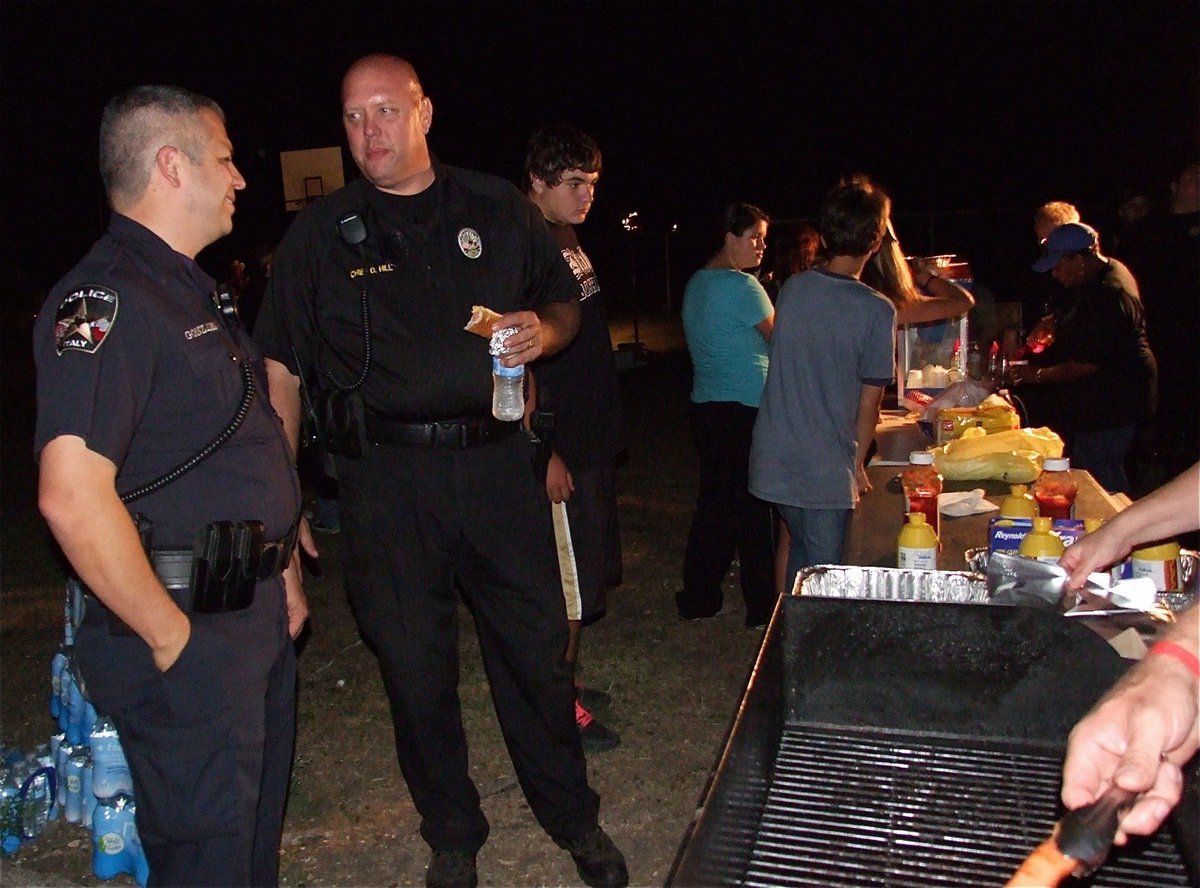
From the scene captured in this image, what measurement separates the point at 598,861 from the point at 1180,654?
2.36 meters

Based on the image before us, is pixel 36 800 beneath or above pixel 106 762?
beneath

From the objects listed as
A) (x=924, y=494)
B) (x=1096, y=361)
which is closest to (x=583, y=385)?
(x=924, y=494)

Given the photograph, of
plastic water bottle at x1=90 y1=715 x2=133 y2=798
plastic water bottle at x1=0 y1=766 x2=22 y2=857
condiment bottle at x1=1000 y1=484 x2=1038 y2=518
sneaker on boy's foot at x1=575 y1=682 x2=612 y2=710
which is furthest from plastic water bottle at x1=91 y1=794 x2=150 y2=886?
condiment bottle at x1=1000 y1=484 x2=1038 y2=518

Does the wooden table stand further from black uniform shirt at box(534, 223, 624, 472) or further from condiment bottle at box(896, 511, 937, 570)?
black uniform shirt at box(534, 223, 624, 472)

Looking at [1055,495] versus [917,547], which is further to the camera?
[1055,495]

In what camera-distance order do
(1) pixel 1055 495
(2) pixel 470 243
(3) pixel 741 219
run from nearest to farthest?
(2) pixel 470 243 < (1) pixel 1055 495 < (3) pixel 741 219

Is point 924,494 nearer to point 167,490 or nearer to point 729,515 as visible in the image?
point 729,515

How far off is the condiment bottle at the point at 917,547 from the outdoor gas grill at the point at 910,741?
788mm

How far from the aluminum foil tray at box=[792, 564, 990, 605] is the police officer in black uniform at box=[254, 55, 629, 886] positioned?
90cm

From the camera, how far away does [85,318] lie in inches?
92.1

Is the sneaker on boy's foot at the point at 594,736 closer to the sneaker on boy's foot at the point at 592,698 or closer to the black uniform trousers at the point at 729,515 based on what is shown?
the sneaker on boy's foot at the point at 592,698

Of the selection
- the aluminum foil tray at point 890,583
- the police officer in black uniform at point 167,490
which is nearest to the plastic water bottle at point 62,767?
the police officer in black uniform at point 167,490

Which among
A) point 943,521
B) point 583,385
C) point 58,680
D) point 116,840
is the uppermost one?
Result: point 583,385

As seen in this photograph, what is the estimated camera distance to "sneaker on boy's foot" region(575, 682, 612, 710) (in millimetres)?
4945
